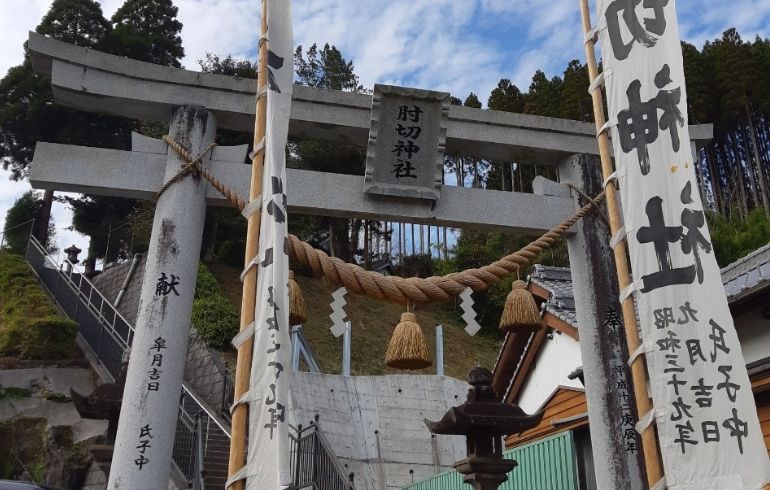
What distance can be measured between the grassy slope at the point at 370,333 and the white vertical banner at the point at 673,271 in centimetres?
1803

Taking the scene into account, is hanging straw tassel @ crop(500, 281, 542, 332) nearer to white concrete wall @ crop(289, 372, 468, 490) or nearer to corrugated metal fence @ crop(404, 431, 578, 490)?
corrugated metal fence @ crop(404, 431, 578, 490)

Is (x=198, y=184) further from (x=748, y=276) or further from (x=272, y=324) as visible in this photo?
(x=748, y=276)

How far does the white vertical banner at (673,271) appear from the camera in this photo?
3529mm

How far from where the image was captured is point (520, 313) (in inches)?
239

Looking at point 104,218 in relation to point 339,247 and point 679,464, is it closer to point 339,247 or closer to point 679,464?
point 339,247

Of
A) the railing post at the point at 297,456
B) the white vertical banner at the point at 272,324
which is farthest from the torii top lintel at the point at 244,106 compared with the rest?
the railing post at the point at 297,456

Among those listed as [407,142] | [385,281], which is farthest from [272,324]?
[407,142]

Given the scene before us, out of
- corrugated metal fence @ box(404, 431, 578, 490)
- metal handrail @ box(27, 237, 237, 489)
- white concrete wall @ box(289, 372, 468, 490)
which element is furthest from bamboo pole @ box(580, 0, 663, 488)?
white concrete wall @ box(289, 372, 468, 490)

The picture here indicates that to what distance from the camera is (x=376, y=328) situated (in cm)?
2681

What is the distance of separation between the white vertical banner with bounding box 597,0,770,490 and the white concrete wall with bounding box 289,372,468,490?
12.7m

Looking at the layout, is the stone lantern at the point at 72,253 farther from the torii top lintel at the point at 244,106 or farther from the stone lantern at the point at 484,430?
the stone lantern at the point at 484,430

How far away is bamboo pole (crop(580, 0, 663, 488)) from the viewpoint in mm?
3729

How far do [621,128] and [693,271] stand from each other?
1.16 metres

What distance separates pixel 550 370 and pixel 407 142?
7436mm
